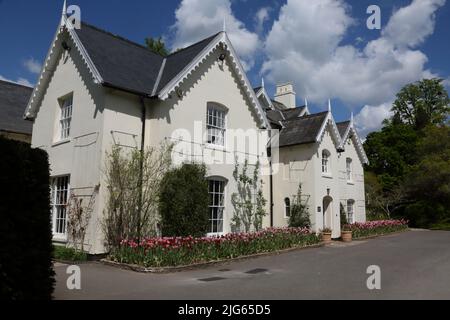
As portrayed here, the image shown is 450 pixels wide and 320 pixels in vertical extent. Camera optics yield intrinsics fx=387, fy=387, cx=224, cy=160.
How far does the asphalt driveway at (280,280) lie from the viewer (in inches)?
329

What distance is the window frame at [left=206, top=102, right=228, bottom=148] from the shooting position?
1714 centimetres

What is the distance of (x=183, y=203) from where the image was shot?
1403 cm

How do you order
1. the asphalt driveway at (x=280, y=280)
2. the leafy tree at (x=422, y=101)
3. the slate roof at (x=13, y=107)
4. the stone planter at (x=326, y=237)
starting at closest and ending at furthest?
the asphalt driveway at (x=280, y=280)
the stone planter at (x=326, y=237)
the slate roof at (x=13, y=107)
the leafy tree at (x=422, y=101)

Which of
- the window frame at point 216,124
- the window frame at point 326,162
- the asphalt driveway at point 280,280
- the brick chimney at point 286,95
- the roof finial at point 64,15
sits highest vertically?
the brick chimney at point 286,95

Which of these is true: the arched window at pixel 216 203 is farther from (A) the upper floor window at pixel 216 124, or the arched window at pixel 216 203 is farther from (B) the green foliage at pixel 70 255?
(B) the green foliage at pixel 70 255

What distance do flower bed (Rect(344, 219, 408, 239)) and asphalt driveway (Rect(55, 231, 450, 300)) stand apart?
8.82 meters

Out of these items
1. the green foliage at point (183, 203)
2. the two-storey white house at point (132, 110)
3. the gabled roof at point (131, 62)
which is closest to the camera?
the green foliage at point (183, 203)

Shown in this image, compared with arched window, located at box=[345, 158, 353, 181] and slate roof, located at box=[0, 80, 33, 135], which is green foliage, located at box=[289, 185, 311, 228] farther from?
slate roof, located at box=[0, 80, 33, 135]

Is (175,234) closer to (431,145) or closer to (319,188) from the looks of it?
(319,188)

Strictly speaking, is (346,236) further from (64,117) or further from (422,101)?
→ (422,101)

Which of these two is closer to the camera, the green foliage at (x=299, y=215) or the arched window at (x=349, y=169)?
the green foliage at (x=299, y=215)

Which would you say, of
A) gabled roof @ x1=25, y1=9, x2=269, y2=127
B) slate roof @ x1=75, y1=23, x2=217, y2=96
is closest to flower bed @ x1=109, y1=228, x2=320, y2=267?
gabled roof @ x1=25, y1=9, x2=269, y2=127

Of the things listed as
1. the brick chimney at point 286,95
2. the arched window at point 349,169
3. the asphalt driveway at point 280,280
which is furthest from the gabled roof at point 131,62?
the brick chimney at point 286,95

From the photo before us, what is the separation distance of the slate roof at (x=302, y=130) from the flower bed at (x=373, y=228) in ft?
20.6
